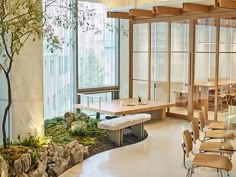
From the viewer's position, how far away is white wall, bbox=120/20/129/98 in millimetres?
11406

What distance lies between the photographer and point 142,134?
799 cm

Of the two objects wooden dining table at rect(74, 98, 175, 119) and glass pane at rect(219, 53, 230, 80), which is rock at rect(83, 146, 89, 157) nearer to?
wooden dining table at rect(74, 98, 175, 119)

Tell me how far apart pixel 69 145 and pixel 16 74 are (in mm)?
1443

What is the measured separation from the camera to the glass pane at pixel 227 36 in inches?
350

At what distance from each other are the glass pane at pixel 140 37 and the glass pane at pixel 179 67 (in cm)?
115

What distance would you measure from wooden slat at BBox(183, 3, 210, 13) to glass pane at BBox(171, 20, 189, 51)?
0.71m

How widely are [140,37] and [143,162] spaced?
5.64 metres

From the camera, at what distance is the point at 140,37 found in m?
11.1

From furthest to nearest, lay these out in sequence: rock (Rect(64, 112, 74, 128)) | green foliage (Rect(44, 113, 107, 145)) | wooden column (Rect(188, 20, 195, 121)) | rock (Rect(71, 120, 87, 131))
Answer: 1. wooden column (Rect(188, 20, 195, 121))
2. rock (Rect(64, 112, 74, 128))
3. rock (Rect(71, 120, 87, 131))
4. green foliage (Rect(44, 113, 107, 145))

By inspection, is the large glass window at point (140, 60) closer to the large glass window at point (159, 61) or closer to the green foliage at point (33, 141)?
the large glass window at point (159, 61)

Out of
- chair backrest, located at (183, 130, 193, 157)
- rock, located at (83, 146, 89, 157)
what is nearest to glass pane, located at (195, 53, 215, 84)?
rock, located at (83, 146, 89, 157)

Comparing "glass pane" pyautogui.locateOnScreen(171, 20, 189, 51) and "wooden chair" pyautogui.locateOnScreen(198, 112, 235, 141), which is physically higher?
"glass pane" pyautogui.locateOnScreen(171, 20, 189, 51)

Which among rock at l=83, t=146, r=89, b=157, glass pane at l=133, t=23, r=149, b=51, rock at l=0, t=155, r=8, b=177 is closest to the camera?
rock at l=0, t=155, r=8, b=177

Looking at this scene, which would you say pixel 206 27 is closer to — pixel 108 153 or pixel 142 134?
pixel 142 134
